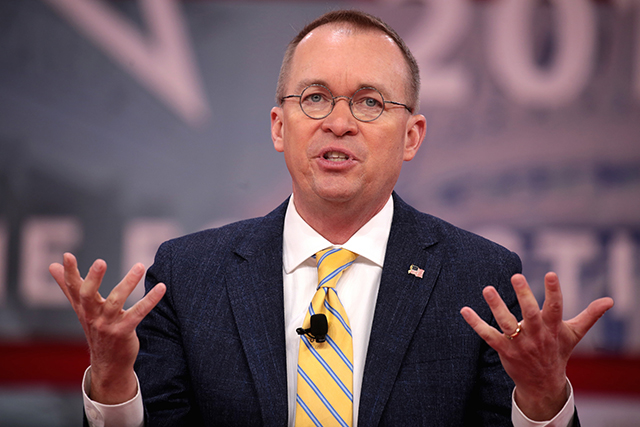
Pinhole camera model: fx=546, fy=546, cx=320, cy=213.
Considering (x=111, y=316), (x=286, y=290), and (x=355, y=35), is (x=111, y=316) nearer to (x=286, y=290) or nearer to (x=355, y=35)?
(x=286, y=290)

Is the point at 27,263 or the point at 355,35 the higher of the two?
the point at 355,35

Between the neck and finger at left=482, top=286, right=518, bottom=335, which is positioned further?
the neck

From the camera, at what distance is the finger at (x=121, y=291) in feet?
4.19

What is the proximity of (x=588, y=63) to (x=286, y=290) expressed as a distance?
7.94 feet

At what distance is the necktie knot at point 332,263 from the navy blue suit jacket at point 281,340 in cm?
12

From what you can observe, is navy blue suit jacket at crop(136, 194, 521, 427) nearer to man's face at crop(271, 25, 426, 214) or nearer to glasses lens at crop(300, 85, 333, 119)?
man's face at crop(271, 25, 426, 214)

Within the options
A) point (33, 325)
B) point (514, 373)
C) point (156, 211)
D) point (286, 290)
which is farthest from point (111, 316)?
point (33, 325)

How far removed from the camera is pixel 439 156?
314 centimetres

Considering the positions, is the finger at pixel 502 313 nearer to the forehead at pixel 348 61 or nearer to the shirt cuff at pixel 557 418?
the shirt cuff at pixel 557 418

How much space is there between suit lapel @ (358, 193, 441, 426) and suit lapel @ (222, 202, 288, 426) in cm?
24

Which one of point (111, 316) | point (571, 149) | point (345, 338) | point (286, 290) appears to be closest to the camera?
point (111, 316)

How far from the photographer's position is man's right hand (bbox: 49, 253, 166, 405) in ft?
4.19

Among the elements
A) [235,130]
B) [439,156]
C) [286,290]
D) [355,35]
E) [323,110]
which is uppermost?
[235,130]

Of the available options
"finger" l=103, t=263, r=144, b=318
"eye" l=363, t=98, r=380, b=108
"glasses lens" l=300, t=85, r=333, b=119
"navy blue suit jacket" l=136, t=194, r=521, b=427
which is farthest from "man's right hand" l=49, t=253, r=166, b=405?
"eye" l=363, t=98, r=380, b=108
